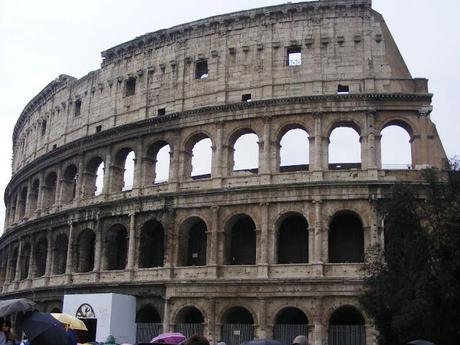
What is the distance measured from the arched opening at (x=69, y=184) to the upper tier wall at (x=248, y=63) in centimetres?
179

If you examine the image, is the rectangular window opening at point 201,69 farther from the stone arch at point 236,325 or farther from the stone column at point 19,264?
the stone column at point 19,264

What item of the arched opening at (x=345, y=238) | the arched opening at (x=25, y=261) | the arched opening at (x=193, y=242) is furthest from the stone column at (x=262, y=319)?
the arched opening at (x=25, y=261)

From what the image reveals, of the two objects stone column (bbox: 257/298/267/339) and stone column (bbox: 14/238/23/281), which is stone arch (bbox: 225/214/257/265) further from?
stone column (bbox: 14/238/23/281)

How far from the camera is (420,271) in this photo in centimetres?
1530

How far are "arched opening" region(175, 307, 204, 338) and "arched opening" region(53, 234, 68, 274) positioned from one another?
805cm

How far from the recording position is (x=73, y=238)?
2912 centimetres

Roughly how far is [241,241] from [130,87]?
937 centimetres

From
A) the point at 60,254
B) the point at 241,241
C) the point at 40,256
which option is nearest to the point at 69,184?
the point at 60,254

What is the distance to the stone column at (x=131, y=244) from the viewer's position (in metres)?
26.1

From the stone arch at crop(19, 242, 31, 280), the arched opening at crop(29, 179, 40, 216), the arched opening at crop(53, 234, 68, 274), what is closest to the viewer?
the arched opening at crop(53, 234, 68, 274)

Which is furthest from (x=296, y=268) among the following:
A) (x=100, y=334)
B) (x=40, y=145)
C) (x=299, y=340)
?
(x=40, y=145)

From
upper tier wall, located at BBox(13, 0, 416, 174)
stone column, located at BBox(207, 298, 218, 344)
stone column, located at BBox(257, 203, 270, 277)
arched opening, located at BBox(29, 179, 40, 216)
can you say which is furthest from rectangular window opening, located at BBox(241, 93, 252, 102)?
arched opening, located at BBox(29, 179, 40, 216)

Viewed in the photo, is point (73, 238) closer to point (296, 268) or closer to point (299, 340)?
point (296, 268)

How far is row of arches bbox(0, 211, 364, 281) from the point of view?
78.6ft
